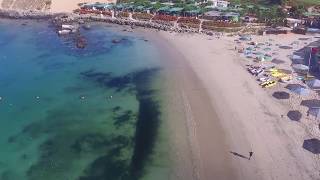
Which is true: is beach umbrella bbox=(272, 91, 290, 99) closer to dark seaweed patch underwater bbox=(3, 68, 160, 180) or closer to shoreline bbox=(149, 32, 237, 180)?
shoreline bbox=(149, 32, 237, 180)

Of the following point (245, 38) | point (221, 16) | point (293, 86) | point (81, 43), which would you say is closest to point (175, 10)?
point (221, 16)

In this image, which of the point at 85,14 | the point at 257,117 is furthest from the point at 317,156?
the point at 85,14

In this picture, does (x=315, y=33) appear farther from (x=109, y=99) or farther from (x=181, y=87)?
(x=109, y=99)

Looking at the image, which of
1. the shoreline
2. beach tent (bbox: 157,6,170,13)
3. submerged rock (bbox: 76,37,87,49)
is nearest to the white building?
beach tent (bbox: 157,6,170,13)

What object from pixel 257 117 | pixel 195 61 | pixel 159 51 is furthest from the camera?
pixel 159 51

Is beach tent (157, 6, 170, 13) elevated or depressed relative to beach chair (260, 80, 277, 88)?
elevated
